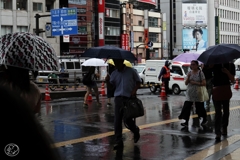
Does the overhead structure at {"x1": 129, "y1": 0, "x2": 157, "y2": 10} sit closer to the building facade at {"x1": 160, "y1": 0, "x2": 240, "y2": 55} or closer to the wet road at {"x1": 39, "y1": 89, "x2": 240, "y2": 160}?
the building facade at {"x1": 160, "y1": 0, "x2": 240, "y2": 55}

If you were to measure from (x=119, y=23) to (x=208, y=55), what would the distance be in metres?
68.9

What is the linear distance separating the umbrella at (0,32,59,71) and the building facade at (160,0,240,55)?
10011 cm

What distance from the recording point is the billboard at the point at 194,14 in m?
110

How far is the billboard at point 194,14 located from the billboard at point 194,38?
1.98 metres

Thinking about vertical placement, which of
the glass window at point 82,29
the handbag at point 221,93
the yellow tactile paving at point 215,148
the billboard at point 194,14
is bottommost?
the yellow tactile paving at point 215,148

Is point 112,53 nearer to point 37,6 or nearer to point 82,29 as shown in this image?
point 37,6

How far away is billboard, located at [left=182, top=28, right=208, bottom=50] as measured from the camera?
4336 inches

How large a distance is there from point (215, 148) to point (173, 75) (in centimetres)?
1764

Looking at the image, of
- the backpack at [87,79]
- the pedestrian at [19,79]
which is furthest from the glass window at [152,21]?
the pedestrian at [19,79]

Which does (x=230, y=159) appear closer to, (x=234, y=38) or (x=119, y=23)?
(x=119, y=23)

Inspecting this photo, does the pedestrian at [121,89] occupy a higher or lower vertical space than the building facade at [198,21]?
lower

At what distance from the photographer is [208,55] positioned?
928cm

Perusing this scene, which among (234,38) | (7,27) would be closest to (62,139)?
(7,27)

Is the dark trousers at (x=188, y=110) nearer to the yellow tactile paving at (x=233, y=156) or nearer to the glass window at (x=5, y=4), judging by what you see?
the yellow tactile paving at (x=233, y=156)
